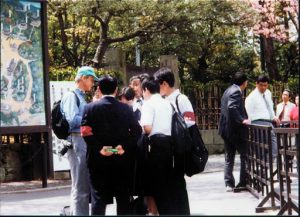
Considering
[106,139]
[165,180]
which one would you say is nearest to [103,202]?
[106,139]

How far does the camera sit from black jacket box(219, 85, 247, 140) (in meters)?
10.5

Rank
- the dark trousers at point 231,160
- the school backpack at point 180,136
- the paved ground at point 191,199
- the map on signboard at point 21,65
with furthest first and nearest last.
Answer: the map on signboard at point 21,65
the dark trousers at point 231,160
the paved ground at point 191,199
the school backpack at point 180,136

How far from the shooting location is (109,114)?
270 inches

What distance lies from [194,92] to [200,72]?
661 centimetres

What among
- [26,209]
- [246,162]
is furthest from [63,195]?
[246,162]

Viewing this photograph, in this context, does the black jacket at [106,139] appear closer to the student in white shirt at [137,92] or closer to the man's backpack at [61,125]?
the man's backpack at [61,125]

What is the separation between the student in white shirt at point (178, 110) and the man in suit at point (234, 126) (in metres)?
2.67

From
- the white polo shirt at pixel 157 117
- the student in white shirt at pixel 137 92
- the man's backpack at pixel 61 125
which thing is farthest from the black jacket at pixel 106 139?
the student in white shirt at pixel 137 92

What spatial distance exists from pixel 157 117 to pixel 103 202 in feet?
3.50

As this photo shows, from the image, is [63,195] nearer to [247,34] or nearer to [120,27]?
[120,27]

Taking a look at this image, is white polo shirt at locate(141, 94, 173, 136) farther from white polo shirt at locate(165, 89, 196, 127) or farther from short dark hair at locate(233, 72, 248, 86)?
short dark hair at locate(233, 72, 248, 86)

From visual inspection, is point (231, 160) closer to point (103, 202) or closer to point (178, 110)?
point (178, 110)

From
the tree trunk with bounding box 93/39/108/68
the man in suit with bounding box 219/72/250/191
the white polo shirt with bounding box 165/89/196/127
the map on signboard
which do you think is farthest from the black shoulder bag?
the tree trunk with bounding box 93/39/108/68

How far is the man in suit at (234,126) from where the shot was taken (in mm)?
10500
